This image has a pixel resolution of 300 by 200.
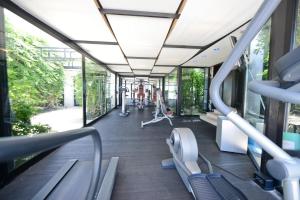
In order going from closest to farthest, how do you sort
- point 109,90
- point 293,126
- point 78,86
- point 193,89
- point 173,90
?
point 293,126, point 78,86, point 193,89, point 109,90, point 173,90

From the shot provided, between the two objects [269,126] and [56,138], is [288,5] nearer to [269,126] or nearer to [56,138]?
[269,126]

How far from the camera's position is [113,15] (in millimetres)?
2379

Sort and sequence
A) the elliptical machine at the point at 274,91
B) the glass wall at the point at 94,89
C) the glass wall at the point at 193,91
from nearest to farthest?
the elliptical machine at the point at 274,91 < the glass wall at the point at 94,89 < the glass wall at the point at 193,91

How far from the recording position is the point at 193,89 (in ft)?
24.6

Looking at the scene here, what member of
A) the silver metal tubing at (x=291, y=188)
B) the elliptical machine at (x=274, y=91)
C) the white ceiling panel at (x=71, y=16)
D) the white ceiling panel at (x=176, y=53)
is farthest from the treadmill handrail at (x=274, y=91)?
the white ceiling panel at (x=176, y=53)

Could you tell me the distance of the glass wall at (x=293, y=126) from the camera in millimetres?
1876

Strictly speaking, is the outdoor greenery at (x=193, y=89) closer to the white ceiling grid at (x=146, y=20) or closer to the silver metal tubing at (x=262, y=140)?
the white ceiling grid at (x=146, y=20)

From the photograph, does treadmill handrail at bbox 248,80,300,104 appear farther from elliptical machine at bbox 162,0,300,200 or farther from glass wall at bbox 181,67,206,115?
glass wall at bbox 181,67,206,115

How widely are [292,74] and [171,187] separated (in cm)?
190

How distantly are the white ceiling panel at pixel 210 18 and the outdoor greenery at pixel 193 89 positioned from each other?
4030mm

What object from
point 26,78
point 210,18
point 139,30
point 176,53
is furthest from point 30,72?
point 176,53

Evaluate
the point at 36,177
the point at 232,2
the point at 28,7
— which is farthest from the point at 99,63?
the point at 232,2

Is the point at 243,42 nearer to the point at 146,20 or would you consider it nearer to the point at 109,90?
the point at 146,20

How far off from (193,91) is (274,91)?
22.8 ft
